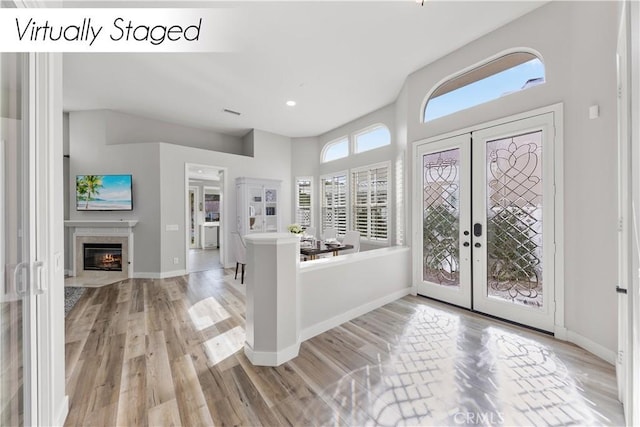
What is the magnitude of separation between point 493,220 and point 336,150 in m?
4.18

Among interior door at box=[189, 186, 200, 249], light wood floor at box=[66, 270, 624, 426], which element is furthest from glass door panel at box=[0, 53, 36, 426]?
interior door at box=[189, 186, 200, 249]

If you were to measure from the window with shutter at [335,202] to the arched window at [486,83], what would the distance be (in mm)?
2713

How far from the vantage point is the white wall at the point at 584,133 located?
6.68ft

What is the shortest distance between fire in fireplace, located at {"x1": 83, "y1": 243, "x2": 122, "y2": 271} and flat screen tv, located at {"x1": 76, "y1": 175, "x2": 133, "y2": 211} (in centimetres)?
75

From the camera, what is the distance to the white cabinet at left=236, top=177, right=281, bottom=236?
583 cm

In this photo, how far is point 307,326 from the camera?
8.15ft

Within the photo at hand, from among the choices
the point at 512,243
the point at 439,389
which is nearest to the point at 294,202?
the point at 512,243

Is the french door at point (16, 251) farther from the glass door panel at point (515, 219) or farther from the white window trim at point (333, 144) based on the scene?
the white window trim at point (333, 144)

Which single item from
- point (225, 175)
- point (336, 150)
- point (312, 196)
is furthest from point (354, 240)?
point (225, 175)

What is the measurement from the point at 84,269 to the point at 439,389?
648 centimetres

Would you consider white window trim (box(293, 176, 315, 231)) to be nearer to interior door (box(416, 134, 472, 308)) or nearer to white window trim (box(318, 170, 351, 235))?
white window trim (box(318, 170, 351, 235))

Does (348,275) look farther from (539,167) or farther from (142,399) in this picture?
(539,167)

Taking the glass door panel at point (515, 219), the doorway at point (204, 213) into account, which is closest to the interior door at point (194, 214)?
the doorway at point (204, 213)

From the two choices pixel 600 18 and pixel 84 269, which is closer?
pixel 600 18
